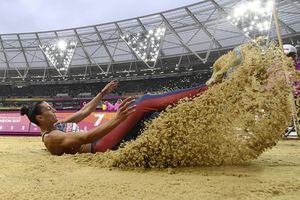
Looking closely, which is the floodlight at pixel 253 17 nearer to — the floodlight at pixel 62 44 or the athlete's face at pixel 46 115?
the floodlight at pixel 62 44

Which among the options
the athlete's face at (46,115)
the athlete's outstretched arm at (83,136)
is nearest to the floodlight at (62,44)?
the athlete's face at (46,115)

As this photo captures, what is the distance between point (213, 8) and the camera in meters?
25.6

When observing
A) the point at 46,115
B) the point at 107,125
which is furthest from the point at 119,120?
the point at 46,115

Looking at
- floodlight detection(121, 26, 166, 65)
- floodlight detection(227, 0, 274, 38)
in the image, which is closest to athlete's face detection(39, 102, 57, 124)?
floodlight detection(227, 0, 274, 38)

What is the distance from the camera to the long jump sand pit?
2.46 meters

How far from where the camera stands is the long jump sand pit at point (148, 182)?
2.46m

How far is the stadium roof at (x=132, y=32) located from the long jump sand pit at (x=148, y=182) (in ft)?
75.6

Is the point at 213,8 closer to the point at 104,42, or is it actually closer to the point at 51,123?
the point at 104,42

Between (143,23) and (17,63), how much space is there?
15883 mm

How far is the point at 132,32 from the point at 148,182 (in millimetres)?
28227

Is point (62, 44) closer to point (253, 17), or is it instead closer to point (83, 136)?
point (253, 17)

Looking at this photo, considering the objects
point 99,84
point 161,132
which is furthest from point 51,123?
point 99,84

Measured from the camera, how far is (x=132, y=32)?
99.5 feet

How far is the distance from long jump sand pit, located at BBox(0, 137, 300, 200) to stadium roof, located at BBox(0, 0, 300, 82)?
Result: 907 inches
